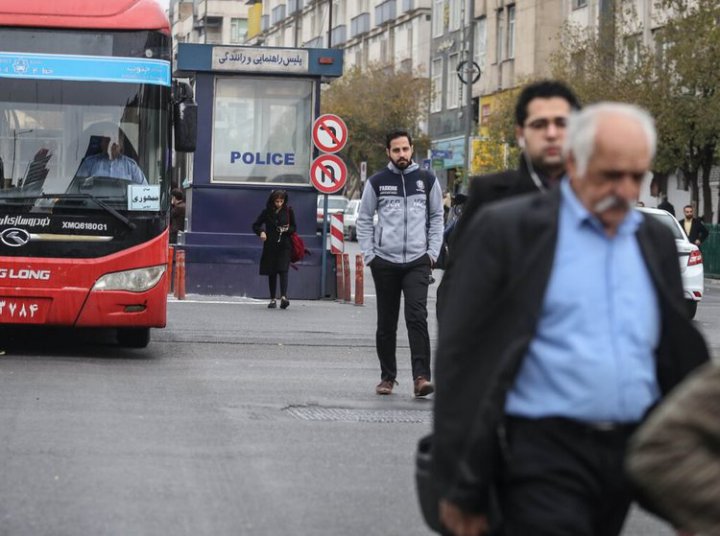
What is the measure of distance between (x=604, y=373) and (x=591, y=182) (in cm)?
47

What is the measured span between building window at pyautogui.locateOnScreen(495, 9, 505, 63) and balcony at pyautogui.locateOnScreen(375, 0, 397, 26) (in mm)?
17482

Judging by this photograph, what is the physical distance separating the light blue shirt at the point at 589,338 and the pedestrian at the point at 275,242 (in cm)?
1893

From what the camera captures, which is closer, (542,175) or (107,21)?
(542,175)

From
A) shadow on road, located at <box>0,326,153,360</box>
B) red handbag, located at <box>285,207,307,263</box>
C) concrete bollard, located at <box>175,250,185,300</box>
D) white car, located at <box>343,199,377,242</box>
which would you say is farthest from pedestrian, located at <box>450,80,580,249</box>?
white car, located at <box>343,199,377,242</box>

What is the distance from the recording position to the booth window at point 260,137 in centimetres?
2638

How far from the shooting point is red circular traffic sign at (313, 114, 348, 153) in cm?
2530

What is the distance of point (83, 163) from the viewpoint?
14.6 meters

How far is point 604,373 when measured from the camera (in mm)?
4172

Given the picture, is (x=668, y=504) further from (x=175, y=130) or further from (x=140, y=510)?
(x=175, y=130)

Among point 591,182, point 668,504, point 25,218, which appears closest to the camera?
point 668,504

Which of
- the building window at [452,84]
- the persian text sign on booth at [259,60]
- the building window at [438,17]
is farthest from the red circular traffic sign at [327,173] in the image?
the building window at [438,17]

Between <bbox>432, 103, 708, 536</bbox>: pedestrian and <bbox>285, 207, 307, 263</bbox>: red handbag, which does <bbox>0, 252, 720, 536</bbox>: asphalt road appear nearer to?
<bbox>432, 103, 708, 536</bbox>: pedestrian

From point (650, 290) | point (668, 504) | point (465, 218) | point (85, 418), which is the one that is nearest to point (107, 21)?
point (85, 418)

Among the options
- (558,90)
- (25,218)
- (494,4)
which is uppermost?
(494,4)
